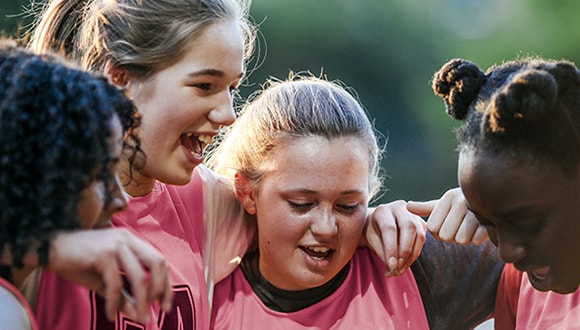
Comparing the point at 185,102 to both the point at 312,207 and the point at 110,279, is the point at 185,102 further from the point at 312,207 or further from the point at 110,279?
the point at 110,279

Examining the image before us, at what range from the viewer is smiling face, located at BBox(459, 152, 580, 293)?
1.31 m

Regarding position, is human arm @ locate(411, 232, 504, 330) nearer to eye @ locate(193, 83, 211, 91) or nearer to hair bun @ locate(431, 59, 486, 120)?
hair bun @ locate(431, 59, 486, 120)

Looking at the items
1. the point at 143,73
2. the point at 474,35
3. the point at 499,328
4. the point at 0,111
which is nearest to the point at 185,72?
Answer: the point at 143,73

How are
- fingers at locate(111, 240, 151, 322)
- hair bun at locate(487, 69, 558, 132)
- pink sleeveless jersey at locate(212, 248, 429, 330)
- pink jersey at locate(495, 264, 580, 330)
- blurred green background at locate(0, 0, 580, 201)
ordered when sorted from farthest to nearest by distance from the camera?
1. blurred green background at locate(0, 0, 580, 201)
2. pink sleeveless jersey at locate(212, 248, 429, 330)
3. pink jersey at locate(495, 264, 580, 330)
4. hair bun at locate(487, 69, 558, 132)
5. fingers at locate(111, 240, 151, 322)

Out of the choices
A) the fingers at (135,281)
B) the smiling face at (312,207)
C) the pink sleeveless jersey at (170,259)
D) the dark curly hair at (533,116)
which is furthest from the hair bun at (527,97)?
the pink sleeveless jersey at (170,259)

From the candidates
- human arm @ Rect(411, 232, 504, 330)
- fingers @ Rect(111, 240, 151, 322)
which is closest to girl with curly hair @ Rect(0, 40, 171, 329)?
fingers @ Rect(111, 240, 151, 322)

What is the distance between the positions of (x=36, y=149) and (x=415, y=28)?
5704mm

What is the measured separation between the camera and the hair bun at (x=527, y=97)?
129cm

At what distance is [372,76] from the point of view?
620 cm

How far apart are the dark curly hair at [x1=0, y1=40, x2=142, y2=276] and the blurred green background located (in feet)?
15.1

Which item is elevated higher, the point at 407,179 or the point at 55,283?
the point at 407,179

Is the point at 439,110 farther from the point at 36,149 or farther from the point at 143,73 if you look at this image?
the point at 36,149

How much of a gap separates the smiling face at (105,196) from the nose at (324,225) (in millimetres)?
537

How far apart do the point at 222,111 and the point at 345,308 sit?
46 cm
